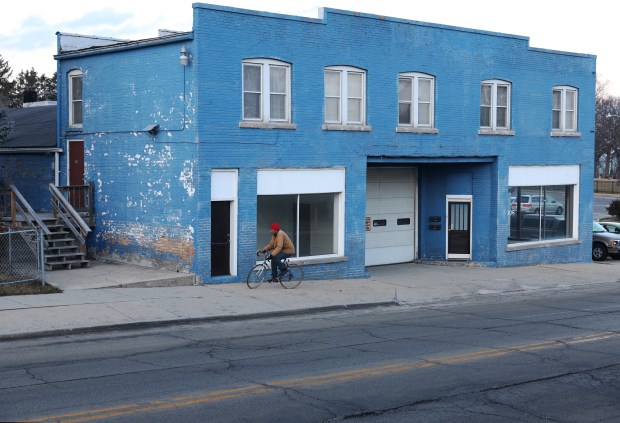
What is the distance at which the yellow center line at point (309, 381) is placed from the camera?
9.02m

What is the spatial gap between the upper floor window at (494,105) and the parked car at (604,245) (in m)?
8.26

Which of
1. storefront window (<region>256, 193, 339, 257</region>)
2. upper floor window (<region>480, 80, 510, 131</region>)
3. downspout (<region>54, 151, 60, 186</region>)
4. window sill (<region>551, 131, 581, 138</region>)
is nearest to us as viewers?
storefront window (<region>256, 193, 339, 257</region>)

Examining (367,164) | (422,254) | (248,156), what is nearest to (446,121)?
(367,164)

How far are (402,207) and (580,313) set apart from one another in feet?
32.0

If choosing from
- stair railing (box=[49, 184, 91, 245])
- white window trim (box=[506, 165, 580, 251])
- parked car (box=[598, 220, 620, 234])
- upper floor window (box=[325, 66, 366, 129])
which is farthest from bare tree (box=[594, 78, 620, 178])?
stair railing (box=[49, 184, 91, 245])

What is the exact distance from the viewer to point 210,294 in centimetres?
1859

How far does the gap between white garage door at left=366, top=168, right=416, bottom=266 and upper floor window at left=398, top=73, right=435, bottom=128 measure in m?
2.16

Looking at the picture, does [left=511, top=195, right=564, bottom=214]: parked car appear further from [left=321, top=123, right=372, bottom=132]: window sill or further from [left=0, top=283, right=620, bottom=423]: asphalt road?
[left=0, top=283, right=620, bottom=423]: asphalt road

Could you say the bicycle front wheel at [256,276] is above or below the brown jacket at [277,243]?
below

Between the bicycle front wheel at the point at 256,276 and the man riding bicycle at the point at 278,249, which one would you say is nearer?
the man riding bicycle at the point at 278,249

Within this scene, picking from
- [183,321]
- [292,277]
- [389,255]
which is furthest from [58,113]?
[183,321]

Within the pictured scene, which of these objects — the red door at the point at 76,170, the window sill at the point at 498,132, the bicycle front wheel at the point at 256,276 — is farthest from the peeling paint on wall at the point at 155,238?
the window sill at the point at 498,132

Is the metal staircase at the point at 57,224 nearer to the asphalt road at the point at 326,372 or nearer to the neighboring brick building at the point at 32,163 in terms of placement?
the neighboring brick building at the point at 32,163

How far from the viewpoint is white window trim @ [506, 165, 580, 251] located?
27172 millimetres
